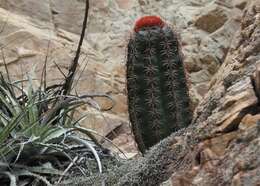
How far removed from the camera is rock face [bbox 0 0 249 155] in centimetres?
665

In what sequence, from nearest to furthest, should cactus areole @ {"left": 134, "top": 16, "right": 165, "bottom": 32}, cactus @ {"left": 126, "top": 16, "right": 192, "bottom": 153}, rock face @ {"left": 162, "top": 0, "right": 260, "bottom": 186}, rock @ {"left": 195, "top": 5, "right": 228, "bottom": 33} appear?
rock face @ {"left": 162, "top": 0, "right": 260, "bottom": 186}, cactus @ {"left": 126, "top": 16, "right": 192, "bottom": 153}, cactus areole @ {"left": 134, "top": 16, "right": 165, "bottom": 32}, rock @ {"left": 195, "top": 5, "right": 228, "bottom": 33}

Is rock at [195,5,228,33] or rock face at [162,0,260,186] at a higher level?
rock face at [162,0,260,186]

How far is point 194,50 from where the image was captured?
272 inches

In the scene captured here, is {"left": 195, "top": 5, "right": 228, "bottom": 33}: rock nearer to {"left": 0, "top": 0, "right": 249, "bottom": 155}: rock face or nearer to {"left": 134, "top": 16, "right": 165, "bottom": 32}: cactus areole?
{"left": 0, "top": 0, "right": 249, "bottom": 155}: rock face

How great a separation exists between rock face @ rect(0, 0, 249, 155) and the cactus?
8.99 ft

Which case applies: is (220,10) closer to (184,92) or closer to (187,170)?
(184,92)

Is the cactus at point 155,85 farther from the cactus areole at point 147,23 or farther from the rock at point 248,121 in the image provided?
the rock at point 248,121

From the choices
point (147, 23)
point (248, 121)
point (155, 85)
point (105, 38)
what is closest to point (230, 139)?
point (248, 121)

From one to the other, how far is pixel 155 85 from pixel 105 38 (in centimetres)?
394

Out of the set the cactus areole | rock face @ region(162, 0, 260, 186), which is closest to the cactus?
the cactus areole

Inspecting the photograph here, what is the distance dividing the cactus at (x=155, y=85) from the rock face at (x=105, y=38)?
274 cm

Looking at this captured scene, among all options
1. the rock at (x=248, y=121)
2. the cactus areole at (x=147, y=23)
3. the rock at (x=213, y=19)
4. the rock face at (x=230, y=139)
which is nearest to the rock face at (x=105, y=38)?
the rock at (x=213, y=19)

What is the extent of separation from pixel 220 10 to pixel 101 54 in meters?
1.42

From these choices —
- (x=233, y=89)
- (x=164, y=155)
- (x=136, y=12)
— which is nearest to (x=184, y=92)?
(x=164, y=155)
